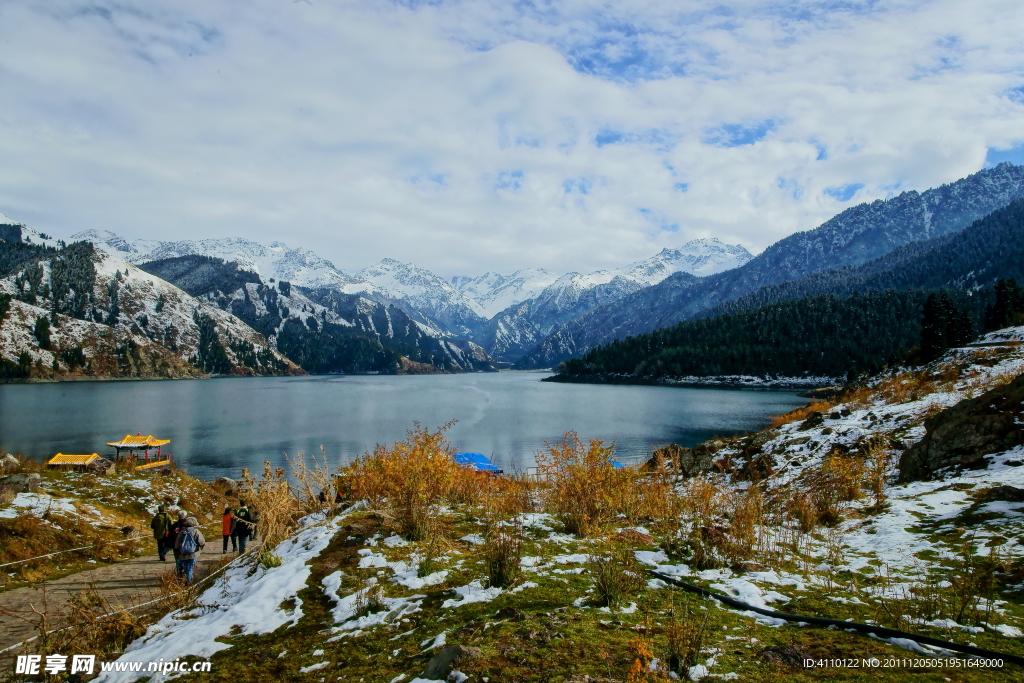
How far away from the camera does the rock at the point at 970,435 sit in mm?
11023

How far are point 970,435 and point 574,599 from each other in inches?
450

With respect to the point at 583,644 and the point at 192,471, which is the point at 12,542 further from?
the point at 192,471

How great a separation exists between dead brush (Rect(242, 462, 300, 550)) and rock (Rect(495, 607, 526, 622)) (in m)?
5.26

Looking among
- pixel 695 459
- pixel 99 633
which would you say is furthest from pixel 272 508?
pixel 695 459

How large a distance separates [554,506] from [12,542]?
14429 mm

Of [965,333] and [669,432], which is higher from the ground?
[965,333]

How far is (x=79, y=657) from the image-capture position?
6.16 m

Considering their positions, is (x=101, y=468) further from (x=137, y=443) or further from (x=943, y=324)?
(x=943, y=324)

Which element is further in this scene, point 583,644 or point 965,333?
point 965,333

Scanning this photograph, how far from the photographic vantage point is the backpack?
1141 cm

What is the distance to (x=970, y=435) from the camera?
11602 millimetres

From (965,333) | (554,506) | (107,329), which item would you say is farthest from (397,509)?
(107,329)

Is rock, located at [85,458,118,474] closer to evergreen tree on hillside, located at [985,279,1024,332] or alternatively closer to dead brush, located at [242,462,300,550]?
dead brush, located at [242,462,300,550]

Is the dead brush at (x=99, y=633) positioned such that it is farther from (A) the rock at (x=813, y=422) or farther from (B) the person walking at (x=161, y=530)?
(A) the rock at (x=813, y=422)
